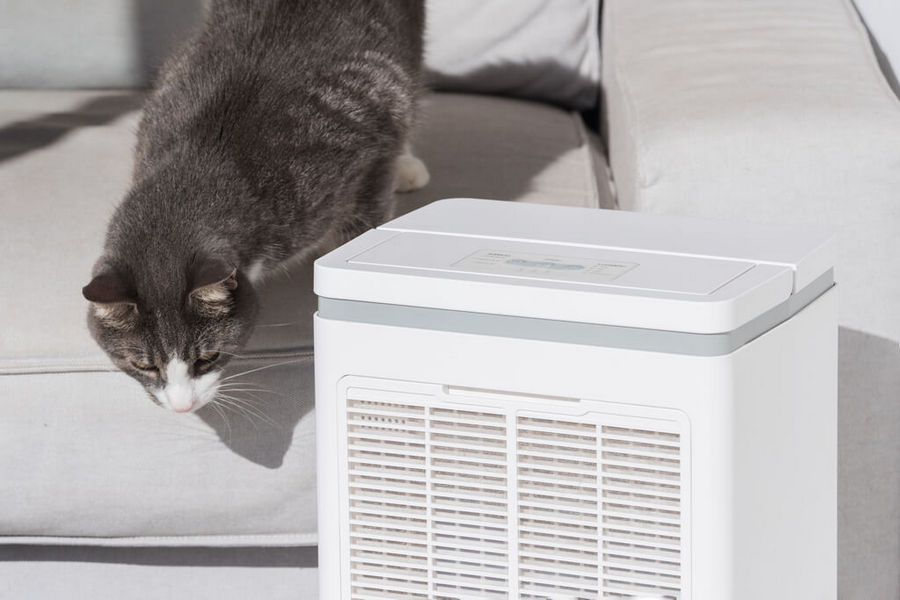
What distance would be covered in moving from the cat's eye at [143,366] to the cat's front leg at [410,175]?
0.54 metres

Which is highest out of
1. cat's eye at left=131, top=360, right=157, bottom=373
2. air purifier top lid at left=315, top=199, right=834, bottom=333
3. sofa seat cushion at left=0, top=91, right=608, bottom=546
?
air purifier top lid at left=315, top=199, right=834, bottom=333

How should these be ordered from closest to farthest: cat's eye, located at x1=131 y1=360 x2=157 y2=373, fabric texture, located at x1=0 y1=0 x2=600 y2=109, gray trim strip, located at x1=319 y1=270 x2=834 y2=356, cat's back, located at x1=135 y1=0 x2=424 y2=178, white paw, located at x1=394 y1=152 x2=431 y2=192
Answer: gray trim strip, located at x1=319 y1=270 x2=834 y2=356, cat's eye, located at x1=131 y1=360 x2=157 y2=373, cat's back, located at x1=135 y1=0 x2=424 y2=178, white paw, located at x1=394 y1=152 x2=431 y2=192, fabric texture, located at x1=0 y1=0 x2=600 y2=109

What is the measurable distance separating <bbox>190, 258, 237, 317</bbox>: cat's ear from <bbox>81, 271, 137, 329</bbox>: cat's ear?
64 millimetres

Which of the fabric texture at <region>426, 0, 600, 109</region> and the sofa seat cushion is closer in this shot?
the sofa seat cushion

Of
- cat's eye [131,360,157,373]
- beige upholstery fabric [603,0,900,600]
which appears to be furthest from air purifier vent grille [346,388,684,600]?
beige upholstery fabric [603,0,900,600]

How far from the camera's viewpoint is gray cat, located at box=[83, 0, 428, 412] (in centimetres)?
114

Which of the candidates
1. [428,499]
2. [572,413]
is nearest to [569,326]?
[572,413]

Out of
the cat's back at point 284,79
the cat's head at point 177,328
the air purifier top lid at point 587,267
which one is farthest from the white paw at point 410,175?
the air purifier top lid at point 587,267

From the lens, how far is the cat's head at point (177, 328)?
1.12 meters

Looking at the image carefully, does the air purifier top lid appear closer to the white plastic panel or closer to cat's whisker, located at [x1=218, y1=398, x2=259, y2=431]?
the white plastic panel

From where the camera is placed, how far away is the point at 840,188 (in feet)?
3.86

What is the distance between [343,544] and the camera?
0.91 metres

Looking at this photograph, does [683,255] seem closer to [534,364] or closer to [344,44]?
[534,364]

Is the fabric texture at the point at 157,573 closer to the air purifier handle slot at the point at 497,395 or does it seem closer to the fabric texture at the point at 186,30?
the air purifier handle slot at the point at 497,395
